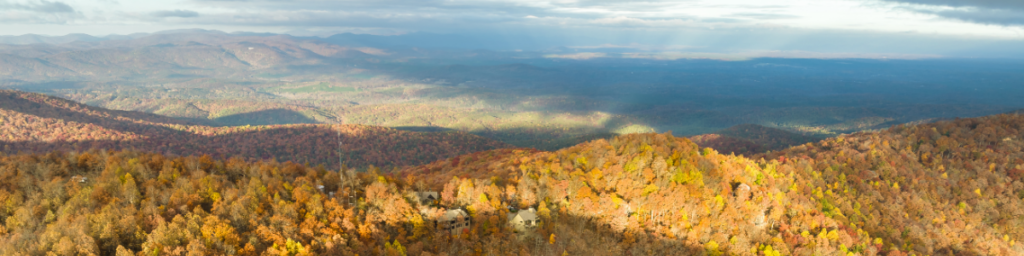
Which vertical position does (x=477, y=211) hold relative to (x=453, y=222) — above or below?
above

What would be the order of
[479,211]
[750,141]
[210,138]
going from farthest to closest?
[750,141] → [210,138] → [479,211]

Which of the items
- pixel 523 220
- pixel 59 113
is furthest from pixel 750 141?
pixel 59 113

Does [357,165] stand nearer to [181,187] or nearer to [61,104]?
[181,187]

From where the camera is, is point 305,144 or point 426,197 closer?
point 426,197

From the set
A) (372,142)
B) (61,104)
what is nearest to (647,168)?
(372,142)

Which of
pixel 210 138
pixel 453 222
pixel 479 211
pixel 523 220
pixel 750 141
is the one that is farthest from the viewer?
pixel 750 141

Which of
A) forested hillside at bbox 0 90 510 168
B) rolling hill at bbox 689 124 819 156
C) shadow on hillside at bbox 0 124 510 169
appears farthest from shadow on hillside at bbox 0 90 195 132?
rolling hill at bbox 689 124 819 156

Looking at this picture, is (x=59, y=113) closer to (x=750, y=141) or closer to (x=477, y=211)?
(x=477, y=211)
